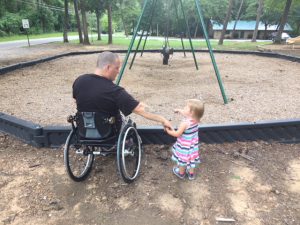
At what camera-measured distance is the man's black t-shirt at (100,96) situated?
107 inches

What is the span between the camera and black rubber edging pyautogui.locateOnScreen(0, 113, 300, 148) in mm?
3822

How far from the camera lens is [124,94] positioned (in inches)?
108

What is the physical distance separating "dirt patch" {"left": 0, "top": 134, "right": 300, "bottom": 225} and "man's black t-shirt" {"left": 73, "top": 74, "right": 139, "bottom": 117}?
84 cm

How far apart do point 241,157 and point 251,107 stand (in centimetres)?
198

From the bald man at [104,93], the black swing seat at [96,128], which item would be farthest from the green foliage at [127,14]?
the black swing seat at [96,128]

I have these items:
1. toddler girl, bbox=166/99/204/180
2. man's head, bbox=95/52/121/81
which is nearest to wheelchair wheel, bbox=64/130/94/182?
man's head, bbox=95/52/121/81

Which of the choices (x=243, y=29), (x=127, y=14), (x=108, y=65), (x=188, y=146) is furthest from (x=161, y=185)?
(x=243, y=29)

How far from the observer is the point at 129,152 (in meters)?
2.96

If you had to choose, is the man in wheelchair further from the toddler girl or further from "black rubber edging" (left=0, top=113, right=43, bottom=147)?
"black rubber edging" (left=0, top=113, right=43, bottom=147)

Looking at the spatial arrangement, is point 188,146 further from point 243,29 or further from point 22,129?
point 243,29

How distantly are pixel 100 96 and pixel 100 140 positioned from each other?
43 cm

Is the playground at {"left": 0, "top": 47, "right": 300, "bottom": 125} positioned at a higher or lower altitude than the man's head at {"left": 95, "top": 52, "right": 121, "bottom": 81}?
lower

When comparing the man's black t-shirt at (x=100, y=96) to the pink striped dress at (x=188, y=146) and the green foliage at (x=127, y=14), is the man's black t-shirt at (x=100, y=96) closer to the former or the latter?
the pink striped dress at (x=188, y=146)

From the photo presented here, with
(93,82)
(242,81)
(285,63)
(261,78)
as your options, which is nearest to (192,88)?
(242,81)
